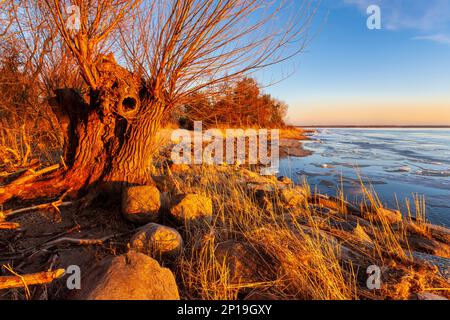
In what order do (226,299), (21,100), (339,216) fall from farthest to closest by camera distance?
A: (21,100) → (339,216) → (226,299)

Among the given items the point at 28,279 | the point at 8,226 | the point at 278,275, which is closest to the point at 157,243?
the point at 28,279

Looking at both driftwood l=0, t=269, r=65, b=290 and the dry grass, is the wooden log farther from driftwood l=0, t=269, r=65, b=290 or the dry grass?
the dry grass

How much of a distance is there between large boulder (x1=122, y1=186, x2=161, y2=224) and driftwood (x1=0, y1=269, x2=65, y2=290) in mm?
1091

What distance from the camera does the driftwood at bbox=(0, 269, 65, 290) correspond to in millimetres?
1629

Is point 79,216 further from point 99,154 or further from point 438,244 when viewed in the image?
point 438,244

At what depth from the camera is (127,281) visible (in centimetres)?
145

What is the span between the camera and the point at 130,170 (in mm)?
3277

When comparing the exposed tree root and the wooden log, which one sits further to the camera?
the exposed tree root

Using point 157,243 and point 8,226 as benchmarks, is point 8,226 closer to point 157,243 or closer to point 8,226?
point 8,226

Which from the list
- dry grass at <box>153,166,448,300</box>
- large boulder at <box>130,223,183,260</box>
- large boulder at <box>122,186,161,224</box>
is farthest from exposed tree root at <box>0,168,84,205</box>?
dry grass at <box>153,166,448,300</box>

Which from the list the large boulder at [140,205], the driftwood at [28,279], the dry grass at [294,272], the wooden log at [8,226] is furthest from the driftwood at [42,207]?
the dry grass at [294,272]

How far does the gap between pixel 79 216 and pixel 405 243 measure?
13.5 ft

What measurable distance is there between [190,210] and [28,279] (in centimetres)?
155
